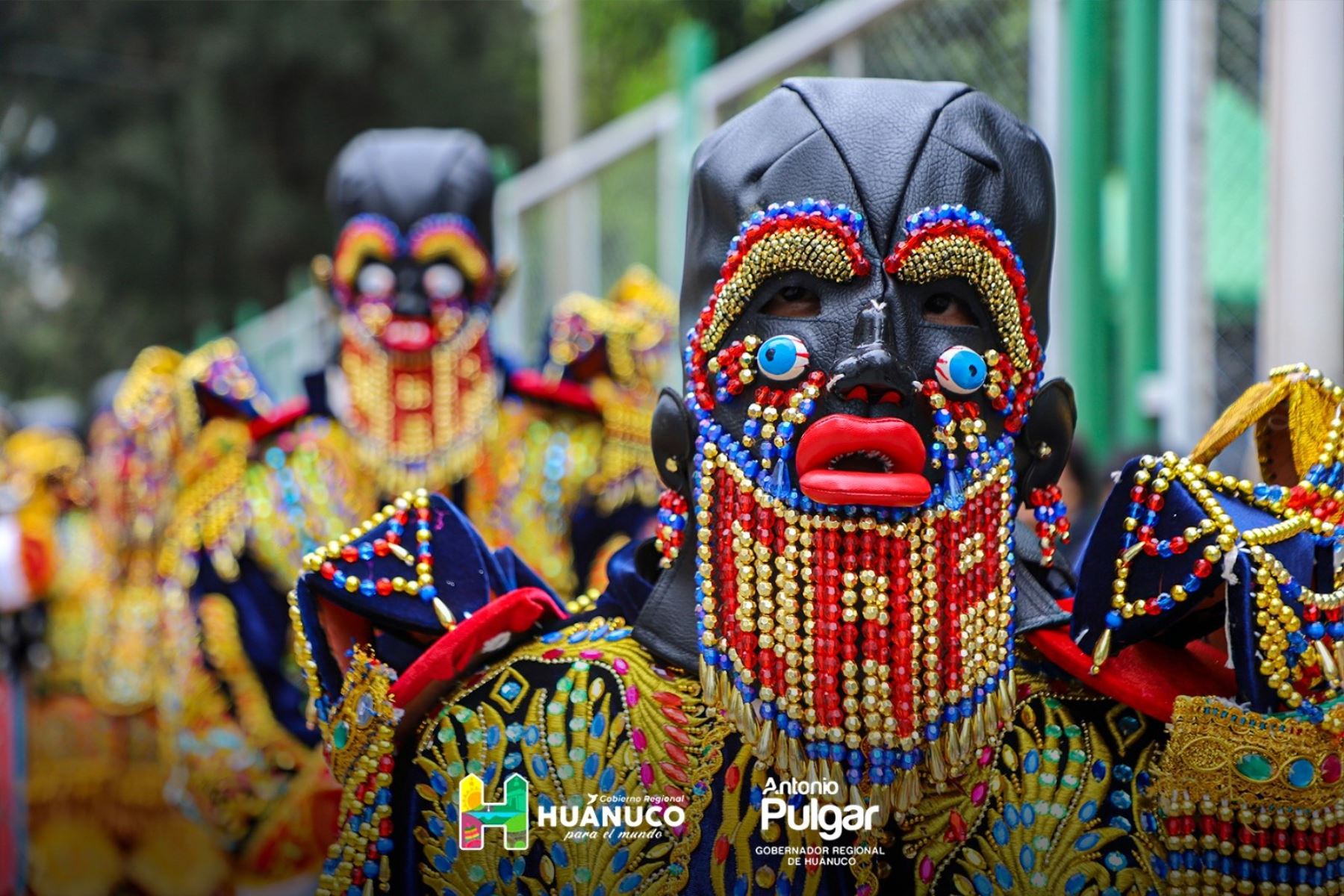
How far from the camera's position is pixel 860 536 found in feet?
6.13

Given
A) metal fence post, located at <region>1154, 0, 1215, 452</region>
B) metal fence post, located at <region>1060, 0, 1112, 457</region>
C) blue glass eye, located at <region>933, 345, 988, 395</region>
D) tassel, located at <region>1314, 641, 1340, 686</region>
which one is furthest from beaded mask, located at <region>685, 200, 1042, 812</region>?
metal fence post, located at <region>1060, 0, 1112, 457</region>

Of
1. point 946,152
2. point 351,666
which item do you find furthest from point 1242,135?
point 351,666

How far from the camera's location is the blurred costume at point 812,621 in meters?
1.88

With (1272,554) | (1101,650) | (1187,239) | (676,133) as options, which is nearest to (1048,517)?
(1101,650)

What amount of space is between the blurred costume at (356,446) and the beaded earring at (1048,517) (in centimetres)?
222

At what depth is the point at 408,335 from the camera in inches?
172

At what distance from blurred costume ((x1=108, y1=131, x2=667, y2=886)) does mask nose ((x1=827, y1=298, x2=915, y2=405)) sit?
Result: 7.86 ft

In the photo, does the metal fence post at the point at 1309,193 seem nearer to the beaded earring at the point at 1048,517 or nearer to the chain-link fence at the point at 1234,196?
the beaded earring at the point at 1048,517

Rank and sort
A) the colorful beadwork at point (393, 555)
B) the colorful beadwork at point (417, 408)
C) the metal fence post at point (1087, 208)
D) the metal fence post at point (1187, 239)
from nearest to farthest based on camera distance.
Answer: the colorful beadwork at point (393, 555), the colorful beadwork at point (417, 408), the metal fence post at point (1187, 239), the metal fence post at point (1087, 208)

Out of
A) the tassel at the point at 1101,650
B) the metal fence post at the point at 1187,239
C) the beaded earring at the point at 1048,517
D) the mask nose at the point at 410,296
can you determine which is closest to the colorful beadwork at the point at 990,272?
the beaded earring at the point at 1048,517

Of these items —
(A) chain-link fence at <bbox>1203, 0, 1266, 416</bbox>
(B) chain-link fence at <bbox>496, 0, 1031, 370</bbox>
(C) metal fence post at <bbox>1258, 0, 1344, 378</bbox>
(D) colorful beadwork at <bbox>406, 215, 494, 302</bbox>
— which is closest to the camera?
(C) metal fence post at <bbox>1258, 0, 1344, 378</bbox>

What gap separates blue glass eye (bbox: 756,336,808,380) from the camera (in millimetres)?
1881

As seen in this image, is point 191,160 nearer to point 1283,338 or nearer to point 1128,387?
point 1128,387

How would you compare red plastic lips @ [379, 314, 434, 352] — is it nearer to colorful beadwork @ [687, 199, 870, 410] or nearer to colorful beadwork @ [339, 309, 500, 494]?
colorful beadwork @ [339, 309, 500, 494]
